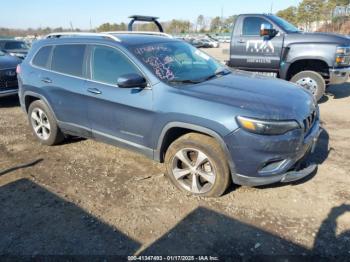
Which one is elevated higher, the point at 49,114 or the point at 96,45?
the point at 96,45

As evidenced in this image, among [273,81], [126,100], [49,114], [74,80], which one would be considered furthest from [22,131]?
[273,81]

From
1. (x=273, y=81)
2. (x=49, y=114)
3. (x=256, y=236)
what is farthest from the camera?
(x=49, y=114)

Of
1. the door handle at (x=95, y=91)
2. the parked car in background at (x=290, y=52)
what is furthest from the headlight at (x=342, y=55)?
the door handle at (x=95, y=91)

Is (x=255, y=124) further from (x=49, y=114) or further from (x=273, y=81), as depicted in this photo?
(x=49, y=114)

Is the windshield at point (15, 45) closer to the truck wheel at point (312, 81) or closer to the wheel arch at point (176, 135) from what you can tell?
the truck wheel at point (312, 81)

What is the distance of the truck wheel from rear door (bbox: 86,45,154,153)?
5049mm

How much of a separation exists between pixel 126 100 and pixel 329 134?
148 inches

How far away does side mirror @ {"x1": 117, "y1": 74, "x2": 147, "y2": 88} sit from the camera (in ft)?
12.0

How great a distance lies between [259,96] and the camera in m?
3.52

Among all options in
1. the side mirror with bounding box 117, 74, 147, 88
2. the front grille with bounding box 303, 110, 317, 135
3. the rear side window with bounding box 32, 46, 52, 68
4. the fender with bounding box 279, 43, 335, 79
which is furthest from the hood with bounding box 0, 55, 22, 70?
the front grille with bounding box 303, 110, 317, 135

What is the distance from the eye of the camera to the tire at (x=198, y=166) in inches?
136

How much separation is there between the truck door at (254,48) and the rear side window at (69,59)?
4846 millimetres

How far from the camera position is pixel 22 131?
6.25 meters

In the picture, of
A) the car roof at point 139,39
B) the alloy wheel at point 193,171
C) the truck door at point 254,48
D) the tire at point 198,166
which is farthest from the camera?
the truck door at point 254,48
